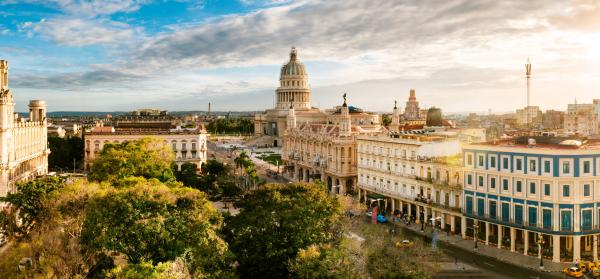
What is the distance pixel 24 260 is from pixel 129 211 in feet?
24.1

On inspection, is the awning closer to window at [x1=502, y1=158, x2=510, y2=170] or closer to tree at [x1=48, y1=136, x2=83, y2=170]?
window at [x1=502, y1=158, x2=510, y2=170]

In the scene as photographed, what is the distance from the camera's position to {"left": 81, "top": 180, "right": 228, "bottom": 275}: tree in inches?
1436

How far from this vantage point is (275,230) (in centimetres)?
4222

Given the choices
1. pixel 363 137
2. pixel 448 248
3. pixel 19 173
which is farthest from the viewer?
pixel 363 137

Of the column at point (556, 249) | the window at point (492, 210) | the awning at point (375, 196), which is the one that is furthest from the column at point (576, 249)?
the awning at point (375, 196)

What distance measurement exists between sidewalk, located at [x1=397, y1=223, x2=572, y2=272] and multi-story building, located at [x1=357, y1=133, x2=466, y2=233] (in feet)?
7.26

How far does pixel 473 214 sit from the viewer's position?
6028 cm

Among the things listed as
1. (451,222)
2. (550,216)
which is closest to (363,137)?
(451,222)

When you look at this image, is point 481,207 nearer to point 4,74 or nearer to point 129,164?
point 129,164

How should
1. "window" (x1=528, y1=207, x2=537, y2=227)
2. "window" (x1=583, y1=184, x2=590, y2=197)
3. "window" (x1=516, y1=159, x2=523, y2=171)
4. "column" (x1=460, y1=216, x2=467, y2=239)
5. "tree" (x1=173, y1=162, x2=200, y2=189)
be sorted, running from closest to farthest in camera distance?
1. "window" (x1=583, y1=184, x2=590, y2=197)
2. "window" (x1=528, y1=207, x2=537, y2=227)
3. "window" (x1=516, y1=159, x2=523, y2=171)
4. "column" (x1=460, y1=216, x2=467, y2=239)
5. "tree" (x1=173, y1=162, x2=200, y2=189)

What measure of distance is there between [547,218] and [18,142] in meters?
70.4

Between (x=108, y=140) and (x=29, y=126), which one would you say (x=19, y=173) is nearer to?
(x=29, y=126)

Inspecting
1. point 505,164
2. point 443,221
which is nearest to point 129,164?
point 443,221

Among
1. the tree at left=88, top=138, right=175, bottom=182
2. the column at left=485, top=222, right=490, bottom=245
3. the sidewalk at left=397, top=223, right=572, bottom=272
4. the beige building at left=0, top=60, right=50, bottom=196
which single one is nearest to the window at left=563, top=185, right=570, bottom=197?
the sidewalk at left=397, top=223, right=572, bottom=272
